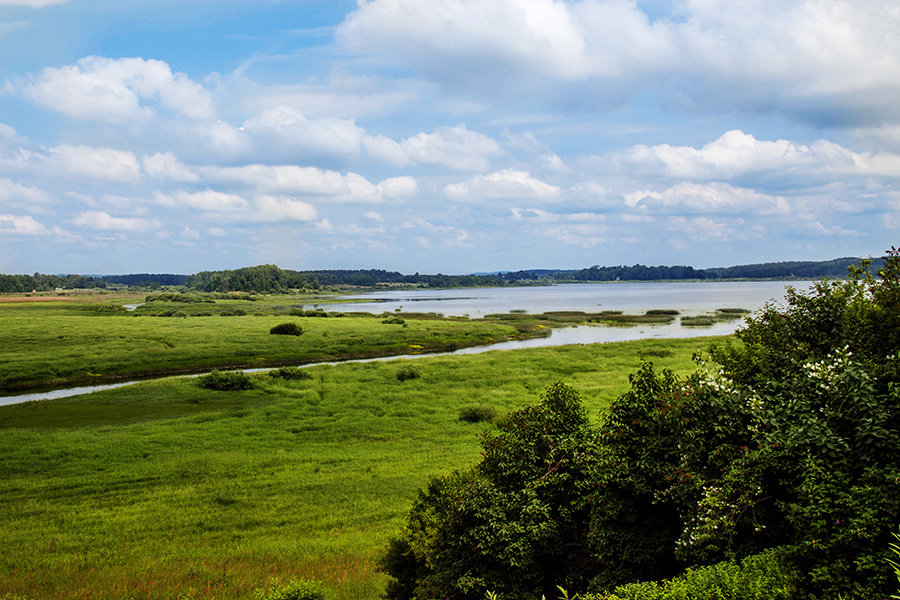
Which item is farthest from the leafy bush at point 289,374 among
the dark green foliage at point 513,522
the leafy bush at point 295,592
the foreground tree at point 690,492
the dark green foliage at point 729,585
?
the dark green foliage at point 729,585

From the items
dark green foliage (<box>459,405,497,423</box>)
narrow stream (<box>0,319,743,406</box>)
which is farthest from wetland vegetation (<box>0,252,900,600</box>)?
narrow stream (<box>0,319,743,406</box>)

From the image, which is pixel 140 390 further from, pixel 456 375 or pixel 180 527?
pixel 180 527

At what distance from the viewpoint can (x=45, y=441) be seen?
29.2 meters

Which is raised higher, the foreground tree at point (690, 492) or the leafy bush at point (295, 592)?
the foreground tree at point (690, 492)

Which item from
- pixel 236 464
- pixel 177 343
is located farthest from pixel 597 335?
pixel 236 464

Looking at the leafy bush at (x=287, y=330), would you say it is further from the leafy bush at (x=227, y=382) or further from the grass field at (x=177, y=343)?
the leafy bush at (x=227, y=382)

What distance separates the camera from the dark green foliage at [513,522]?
9.41 metres

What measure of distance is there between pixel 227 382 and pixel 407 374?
14.4 m

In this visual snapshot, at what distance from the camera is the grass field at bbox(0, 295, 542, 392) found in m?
54.1

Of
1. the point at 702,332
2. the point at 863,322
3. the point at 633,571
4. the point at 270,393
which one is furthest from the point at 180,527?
the point at 702,332

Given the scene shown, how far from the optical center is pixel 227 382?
1709 inches

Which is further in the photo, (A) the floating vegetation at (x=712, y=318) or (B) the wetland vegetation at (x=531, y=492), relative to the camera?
(A) the floating vegetation at (x=712, y=318)

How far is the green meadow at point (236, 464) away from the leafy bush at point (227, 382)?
0.79m

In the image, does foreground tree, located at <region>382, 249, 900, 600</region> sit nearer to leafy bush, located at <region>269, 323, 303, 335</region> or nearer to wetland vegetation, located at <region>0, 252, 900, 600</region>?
wetland vegetation, located at <region>0, 252, 900, 600</region>
